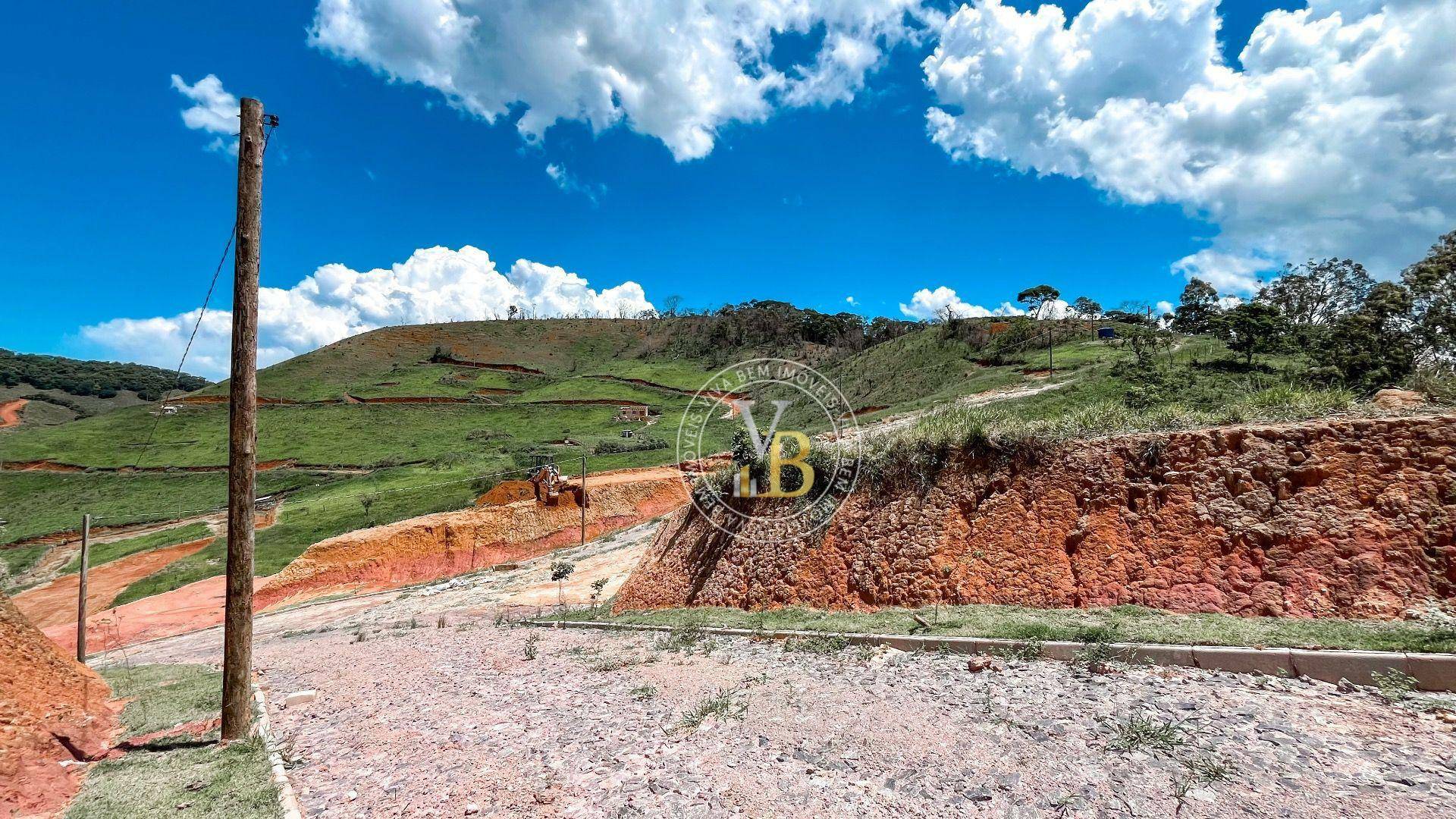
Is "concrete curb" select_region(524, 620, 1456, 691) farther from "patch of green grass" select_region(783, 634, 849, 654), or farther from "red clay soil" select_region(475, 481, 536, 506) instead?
"red clay soil" select_region(475, 481, 536, 506)

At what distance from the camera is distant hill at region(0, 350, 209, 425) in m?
95.4

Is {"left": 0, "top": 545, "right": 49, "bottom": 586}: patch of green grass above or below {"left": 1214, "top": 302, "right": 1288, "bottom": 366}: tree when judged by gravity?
below

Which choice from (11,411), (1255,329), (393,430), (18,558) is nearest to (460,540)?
(18,558)

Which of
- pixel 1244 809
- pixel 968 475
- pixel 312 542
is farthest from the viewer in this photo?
pixel 312 542

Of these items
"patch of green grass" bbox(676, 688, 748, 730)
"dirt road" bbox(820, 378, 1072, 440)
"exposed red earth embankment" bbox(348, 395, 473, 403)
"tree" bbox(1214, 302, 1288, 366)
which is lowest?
"patch of green grass" bbox(676, 688, 748, 730)

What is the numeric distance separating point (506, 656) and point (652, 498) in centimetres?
2145

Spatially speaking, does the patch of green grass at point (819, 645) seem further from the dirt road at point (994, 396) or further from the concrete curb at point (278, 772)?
the dirt road at point (994, 396)

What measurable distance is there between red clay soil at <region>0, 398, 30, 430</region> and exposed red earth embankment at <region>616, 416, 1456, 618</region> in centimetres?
11219

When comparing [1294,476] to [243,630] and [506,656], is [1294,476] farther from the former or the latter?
[243,630]

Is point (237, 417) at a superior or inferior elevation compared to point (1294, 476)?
superior

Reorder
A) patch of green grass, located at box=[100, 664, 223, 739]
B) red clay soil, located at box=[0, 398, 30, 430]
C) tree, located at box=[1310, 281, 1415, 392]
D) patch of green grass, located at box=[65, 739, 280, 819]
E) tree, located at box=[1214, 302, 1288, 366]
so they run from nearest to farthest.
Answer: patch of green grass, located at box=[65, 739, 280, 819], patch of green grass, located at box=[100, 664, 223, 739], tree, located at box=[1310, 281, 1415, 392], tree, located at box=[1214, 302, 1288, 366], red clay soil, located at box=[0, 398, 30, 430]

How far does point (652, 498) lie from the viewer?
1249 inches

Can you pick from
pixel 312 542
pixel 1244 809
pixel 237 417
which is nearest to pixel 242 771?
pixel 237 417

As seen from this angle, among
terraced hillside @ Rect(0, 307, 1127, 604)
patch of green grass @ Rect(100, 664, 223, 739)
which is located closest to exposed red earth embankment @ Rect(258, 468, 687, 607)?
terraced hillside @ Rect(0, 307, 1127, 604)
